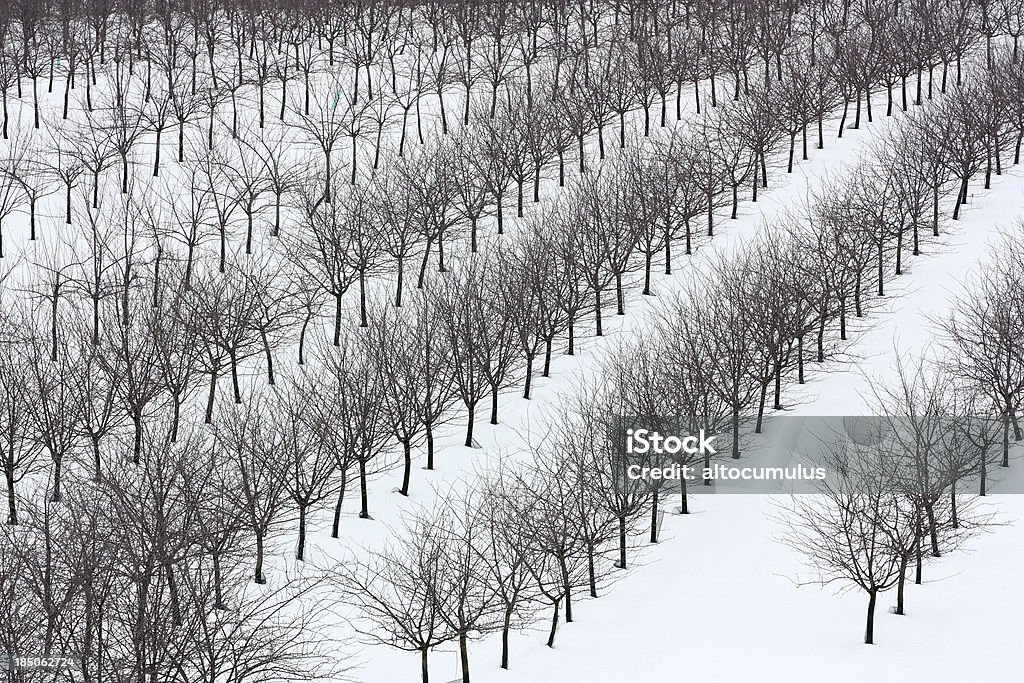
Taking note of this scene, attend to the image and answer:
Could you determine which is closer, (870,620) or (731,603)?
(870,620)

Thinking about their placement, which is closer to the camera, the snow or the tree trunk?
the snow

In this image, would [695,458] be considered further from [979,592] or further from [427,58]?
[427,58]

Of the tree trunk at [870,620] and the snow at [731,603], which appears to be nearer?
the snow at [731,603]

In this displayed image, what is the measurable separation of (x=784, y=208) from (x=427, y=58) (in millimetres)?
27978

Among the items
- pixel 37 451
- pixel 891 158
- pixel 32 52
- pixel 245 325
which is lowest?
pixel 37 451

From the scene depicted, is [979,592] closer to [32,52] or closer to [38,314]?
[38,314]

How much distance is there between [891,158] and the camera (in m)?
52.8

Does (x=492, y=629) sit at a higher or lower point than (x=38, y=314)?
lower

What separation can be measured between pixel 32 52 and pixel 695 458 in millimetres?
50536

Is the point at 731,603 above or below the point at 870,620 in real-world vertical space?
below

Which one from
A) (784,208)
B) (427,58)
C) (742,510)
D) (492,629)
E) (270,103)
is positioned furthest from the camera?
(427,58)

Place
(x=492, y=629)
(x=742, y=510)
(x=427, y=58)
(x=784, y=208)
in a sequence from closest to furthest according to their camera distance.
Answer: (x=492, y=629)
(x=742, y=510)
(x=784, y=208)
(x=427, y=58)

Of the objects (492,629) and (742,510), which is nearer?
(492,629)

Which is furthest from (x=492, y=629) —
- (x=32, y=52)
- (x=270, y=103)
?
(x=32, y=52)
